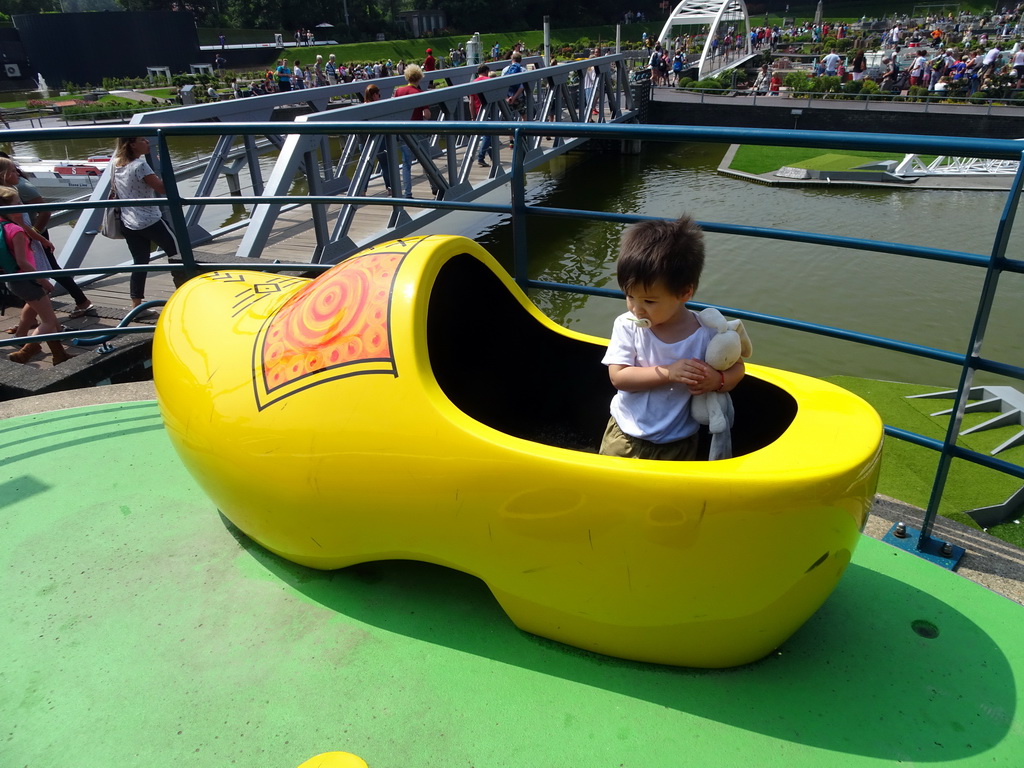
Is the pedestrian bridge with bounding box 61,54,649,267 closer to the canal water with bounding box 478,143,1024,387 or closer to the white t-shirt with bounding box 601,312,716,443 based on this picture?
the white t-shirt with bounding box 601,312,716,443

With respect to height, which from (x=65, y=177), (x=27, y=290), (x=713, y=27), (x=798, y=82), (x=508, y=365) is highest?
(x=713, y=27)

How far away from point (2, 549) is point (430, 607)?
1333mm

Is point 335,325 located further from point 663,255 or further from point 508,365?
point 663,255

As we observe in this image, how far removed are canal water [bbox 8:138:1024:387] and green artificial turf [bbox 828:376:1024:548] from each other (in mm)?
873

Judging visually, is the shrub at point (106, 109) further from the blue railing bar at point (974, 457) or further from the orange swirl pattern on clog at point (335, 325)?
the blue railing bar at point (974, 457)

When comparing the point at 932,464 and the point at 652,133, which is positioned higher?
the point at 652,133

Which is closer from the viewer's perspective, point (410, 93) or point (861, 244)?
point (861, 244)

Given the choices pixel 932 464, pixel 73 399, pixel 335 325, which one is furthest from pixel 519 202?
pixel 932 464

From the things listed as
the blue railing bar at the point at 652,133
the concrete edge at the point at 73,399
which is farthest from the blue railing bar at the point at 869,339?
the concrete edge at the point at 73,399

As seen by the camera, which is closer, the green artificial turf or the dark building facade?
the green artificial turf

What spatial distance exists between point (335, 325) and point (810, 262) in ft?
Answer: 33.8

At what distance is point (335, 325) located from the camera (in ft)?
5.93

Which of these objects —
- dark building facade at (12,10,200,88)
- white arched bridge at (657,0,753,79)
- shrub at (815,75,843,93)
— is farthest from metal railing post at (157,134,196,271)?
dark building facade at (12,10,200,88)

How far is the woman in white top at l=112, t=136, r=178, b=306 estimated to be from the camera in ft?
16.5
